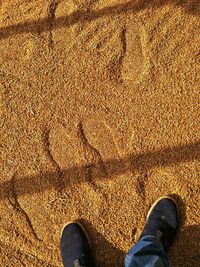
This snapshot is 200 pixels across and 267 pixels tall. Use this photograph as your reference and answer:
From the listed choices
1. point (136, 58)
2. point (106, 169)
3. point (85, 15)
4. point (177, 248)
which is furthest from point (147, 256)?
point (85, 15)

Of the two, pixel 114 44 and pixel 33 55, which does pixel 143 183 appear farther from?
pixel 33 55

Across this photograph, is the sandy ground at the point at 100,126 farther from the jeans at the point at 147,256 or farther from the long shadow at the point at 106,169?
the jeans at the point at 147,256

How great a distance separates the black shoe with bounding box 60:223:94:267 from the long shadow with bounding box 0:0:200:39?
1.41 metres

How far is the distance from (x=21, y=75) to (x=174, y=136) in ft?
3.81

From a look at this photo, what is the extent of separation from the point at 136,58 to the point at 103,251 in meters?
1.31

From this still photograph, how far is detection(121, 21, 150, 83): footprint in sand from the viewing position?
296 centimetres

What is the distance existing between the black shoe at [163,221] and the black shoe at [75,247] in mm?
385

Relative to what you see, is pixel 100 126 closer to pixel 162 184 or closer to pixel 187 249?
pixel 162 184

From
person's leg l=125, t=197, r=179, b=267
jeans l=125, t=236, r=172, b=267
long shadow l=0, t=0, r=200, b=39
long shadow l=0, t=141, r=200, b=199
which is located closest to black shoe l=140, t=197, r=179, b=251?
person's leg l=125, t=197, r=179, b=267

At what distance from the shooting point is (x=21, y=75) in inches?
122

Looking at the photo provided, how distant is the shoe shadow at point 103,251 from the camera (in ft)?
9.30

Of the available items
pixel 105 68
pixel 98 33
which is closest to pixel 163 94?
pixel 105 68

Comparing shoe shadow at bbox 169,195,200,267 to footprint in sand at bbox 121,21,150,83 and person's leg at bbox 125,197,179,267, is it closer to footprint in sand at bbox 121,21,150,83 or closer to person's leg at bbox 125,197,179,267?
person's leg at bbox 125,197,179,267

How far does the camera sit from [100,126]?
2.95 m
